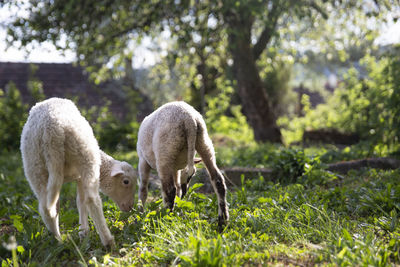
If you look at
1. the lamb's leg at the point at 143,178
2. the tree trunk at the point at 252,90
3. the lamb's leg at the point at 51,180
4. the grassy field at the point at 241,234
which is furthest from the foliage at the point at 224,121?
the lamb's leg at the point at 51,180

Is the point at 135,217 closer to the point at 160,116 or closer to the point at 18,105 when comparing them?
the point at 160,116

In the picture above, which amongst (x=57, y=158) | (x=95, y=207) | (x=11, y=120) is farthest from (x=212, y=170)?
(x=11, y=120)

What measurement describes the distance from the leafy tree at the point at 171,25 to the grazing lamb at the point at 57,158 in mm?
4891

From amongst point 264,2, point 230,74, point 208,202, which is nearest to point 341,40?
point 230,74

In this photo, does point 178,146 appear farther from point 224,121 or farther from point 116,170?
point 224,121

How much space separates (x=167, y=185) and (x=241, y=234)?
1.01 m

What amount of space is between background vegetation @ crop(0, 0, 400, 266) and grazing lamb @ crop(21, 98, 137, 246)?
32 cm

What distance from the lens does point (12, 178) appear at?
6.82 metres

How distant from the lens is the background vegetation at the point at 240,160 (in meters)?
3.04

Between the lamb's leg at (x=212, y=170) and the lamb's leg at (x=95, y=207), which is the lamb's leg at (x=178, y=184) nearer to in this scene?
the lamb's leg at (x=212, y=170)

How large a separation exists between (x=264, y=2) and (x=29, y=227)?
6.62m

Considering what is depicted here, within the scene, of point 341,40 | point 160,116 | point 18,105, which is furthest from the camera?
point 341,40

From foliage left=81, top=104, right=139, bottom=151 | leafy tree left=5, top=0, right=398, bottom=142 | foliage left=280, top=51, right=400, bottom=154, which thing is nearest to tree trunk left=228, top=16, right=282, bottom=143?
leafy tree left=5, top=0, right=398, bottom=142

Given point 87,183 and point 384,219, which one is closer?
point 87,183
